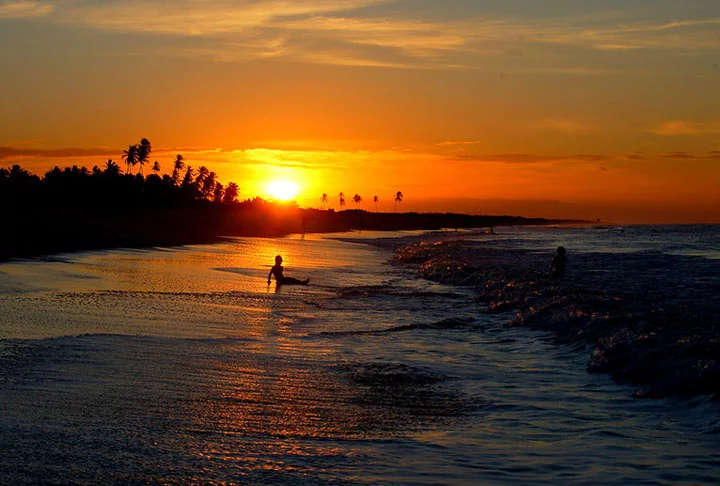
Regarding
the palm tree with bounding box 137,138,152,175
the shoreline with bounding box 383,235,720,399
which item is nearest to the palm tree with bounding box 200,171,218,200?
the palm tree with bounding box 137,138,152,175

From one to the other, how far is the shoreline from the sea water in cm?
57

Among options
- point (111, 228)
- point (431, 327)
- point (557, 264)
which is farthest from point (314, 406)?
point (111, 228)

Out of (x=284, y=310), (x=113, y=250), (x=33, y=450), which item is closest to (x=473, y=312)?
(x=284, y=310)

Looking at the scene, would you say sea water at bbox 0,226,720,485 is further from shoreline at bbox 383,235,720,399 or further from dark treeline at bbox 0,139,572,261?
dark treeline at bbox 0,139,572,261

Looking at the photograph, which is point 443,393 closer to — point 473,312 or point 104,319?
point 104,319

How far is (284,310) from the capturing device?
70.1ft

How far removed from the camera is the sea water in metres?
7.80

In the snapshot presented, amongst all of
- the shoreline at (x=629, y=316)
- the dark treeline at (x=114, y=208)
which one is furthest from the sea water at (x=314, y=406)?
the dark treeline at (x=114, y=208)

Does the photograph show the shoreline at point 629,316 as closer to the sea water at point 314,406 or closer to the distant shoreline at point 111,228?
the sea water at point 314,406

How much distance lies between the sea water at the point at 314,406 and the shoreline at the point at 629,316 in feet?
1.87

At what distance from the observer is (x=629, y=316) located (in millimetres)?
18312

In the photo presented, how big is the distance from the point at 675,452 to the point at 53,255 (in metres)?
38.0

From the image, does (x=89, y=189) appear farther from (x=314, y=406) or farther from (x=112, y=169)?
(x=314, y=406)

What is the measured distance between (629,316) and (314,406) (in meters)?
10.7
